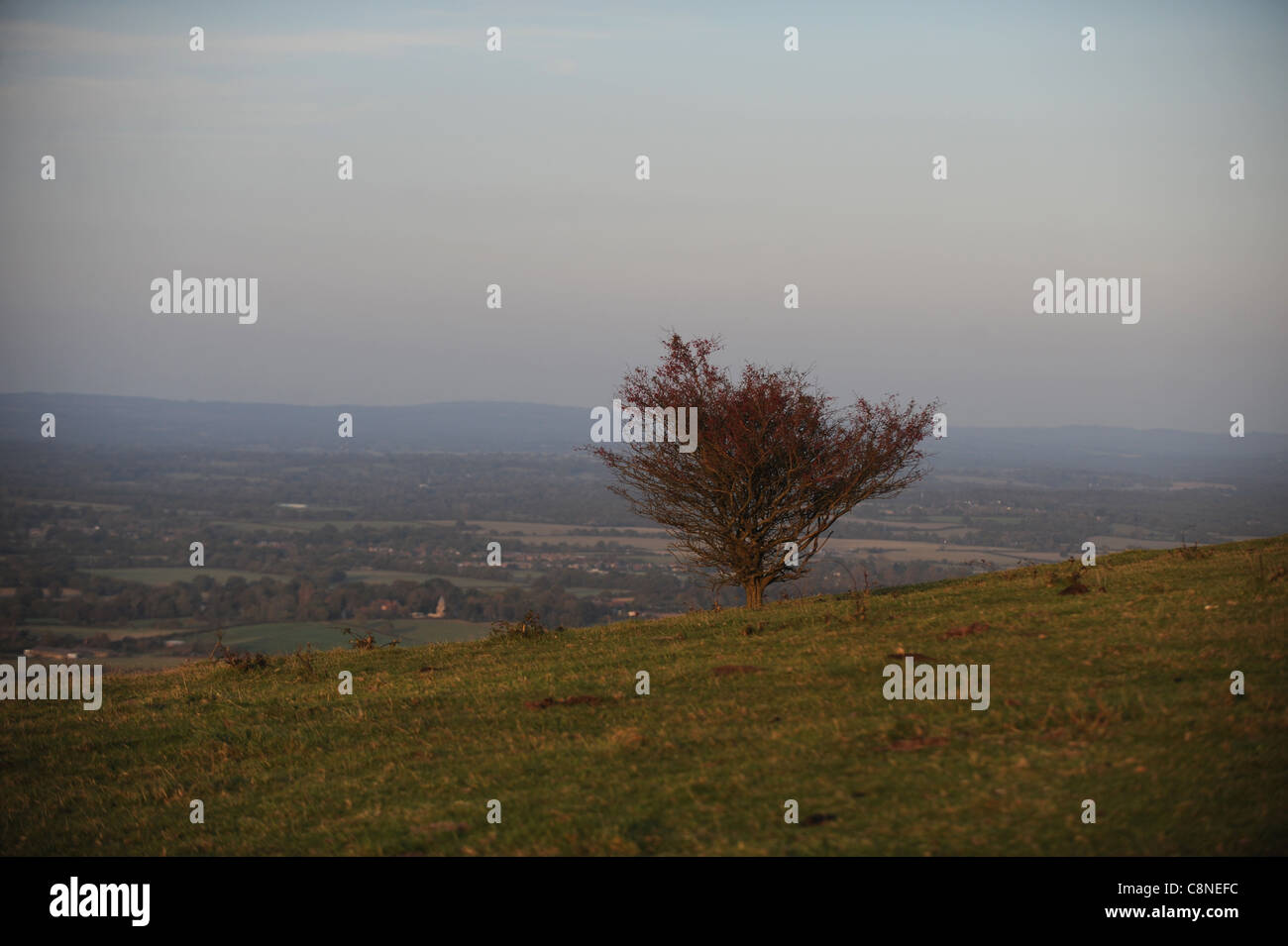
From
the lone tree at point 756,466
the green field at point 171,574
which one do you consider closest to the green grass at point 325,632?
the lone tree at point 756,466

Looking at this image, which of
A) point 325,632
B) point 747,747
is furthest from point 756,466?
point 325,632

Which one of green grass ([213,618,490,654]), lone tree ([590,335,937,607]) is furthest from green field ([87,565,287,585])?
lone tree ([590,335,937,607])

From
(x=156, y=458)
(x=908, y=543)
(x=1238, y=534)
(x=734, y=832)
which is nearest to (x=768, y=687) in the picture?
(x=734, y=832)

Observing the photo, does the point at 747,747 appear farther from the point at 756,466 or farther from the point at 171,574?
the point at 171,574

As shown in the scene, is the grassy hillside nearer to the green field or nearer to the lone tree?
the lone tree

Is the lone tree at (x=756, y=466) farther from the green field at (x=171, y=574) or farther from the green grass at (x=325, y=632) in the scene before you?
the green field at (x=171, y=574)
